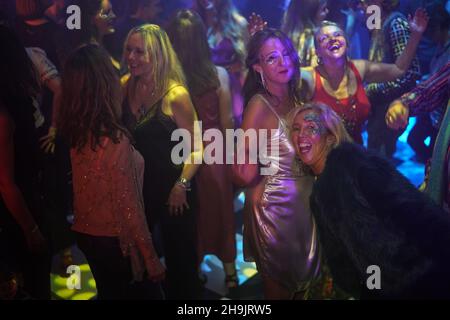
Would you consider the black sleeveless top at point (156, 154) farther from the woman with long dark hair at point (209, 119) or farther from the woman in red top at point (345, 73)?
the woman in red top at point (345, 73)

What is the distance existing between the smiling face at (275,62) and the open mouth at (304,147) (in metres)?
0.30

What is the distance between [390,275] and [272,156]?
0.74 meters

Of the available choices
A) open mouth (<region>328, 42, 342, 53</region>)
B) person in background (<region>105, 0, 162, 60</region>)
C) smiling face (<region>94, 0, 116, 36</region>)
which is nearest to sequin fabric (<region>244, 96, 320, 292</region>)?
open mouth (<region>328, 42, 342, 53</region>)

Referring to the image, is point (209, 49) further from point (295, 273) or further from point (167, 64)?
point (295, 273)

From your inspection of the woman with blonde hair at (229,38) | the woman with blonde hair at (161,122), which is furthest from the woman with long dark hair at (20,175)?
the woman with blonde hair at (229,38)

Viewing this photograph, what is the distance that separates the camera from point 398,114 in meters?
2.42

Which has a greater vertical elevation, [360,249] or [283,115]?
[283,115]

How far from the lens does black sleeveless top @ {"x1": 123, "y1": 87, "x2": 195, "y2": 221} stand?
96.0 inches

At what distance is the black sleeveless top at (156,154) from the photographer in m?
2.44

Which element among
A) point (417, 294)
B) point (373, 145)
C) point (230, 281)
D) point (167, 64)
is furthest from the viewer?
point (230, 281)

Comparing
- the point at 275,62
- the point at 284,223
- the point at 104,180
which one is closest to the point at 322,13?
the point at 275,62

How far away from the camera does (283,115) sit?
2.43 m

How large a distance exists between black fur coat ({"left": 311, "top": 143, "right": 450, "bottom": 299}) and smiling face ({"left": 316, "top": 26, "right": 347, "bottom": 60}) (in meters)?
0.51
